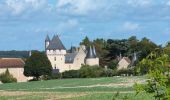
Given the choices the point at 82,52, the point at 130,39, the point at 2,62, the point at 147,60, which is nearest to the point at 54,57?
the point at 82,52

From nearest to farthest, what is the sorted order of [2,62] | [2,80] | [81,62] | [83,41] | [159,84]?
[159,84] < [2,80] < [2,62] < [81,62] < [83,41]

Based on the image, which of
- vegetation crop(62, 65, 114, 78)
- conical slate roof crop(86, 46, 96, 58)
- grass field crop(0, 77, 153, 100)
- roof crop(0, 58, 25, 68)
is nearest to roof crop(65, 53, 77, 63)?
conical slate roof crop(86, 46, 96, 58)

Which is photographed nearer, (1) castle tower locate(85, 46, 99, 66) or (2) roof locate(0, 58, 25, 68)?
(2) roof locate(0, 58, 25, 68)

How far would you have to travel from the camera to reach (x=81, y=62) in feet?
417

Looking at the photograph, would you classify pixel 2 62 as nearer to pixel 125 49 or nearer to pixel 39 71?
pixel 39 71

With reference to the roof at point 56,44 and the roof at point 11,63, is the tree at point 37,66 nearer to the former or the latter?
the roof at point 11,63

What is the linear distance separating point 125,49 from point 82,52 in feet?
65.9

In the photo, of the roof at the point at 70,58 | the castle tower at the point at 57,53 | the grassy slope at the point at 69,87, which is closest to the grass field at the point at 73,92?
the grassy slope at the point at 69,87

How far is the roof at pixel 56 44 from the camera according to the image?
130500 millimetres

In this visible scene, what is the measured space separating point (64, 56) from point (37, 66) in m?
30.5

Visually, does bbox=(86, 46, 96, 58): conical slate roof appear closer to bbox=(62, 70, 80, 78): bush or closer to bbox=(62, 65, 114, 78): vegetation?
bbox=(62, 70, 80, 78): bush

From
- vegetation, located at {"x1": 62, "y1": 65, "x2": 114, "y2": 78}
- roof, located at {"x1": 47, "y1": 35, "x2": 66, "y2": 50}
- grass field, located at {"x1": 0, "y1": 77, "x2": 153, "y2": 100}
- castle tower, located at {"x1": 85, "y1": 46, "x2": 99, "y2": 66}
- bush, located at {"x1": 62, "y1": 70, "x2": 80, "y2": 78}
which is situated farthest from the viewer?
roof, located at {"x1": 47, "y1": 35, "x2": 66, "y2": 50}

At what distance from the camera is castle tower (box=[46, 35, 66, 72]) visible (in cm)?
12938

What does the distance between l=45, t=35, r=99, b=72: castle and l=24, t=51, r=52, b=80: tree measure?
23572 millimetres
